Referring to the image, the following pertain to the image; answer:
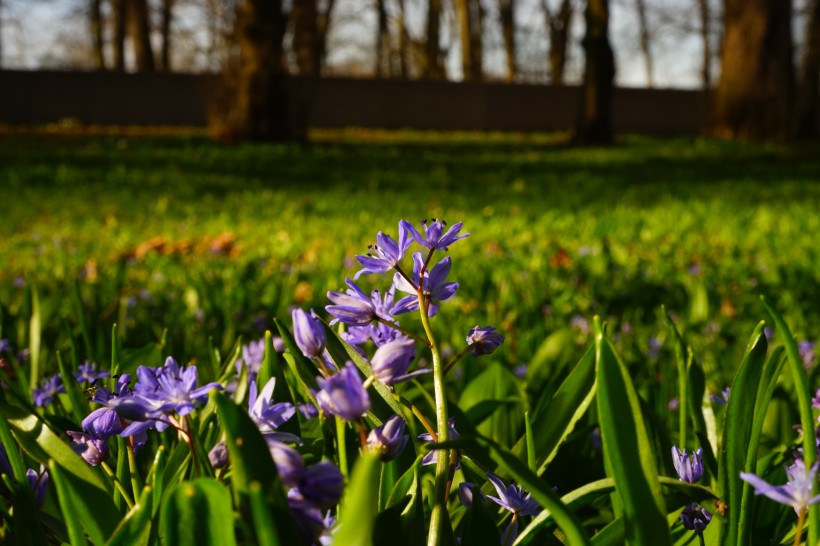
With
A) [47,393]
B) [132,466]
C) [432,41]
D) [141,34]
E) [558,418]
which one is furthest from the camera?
[432,41]

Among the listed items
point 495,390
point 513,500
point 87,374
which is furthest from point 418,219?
point 513,500

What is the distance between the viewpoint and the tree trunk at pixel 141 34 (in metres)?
29.9

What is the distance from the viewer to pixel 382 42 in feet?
115

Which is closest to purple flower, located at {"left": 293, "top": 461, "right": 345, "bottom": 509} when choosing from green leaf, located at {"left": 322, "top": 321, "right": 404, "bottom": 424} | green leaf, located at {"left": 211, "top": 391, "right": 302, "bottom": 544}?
green leaf, located at {"left": 211, "top": 391, "right": 302, "bottom": 544}

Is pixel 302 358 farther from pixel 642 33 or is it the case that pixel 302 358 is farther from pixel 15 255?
pixel 642 33

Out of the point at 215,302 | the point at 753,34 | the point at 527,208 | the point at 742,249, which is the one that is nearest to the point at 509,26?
the point at 753,34

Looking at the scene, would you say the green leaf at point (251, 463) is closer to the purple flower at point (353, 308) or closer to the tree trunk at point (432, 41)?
the purple flower at point (353, 308)

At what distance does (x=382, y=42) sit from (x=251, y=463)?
35.6 meters

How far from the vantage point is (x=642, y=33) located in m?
36.8

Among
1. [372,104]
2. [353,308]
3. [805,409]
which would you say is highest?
[372,104]

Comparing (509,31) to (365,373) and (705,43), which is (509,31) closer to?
(705,43)

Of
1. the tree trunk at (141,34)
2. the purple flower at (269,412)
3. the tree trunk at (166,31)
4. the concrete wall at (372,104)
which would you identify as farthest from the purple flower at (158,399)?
the tree trunk at (166,31)

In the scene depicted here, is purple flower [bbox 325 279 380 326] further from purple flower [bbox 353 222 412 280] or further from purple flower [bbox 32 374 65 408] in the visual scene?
purple flower [bbox 32 374 65 408]

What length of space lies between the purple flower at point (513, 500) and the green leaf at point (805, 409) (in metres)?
0.23
